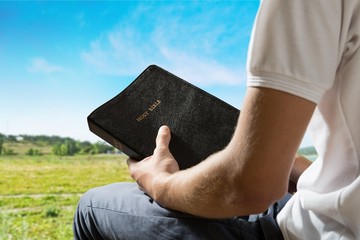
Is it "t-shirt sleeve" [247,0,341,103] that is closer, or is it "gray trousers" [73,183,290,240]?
"t-shirt sleeve" [247,0,341,103]

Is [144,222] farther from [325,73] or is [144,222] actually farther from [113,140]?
[325,73]

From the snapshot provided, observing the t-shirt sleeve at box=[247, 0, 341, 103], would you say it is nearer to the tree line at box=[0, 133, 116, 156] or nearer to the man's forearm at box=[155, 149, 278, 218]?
the man's forearm at box=[155, 149, 278, 218]

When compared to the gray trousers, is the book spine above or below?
above

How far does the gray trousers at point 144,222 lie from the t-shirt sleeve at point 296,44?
0.31 meters

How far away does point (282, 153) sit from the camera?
599 millimetres

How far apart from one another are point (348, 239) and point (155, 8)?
9.81 feet

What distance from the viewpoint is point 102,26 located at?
362 centimetres

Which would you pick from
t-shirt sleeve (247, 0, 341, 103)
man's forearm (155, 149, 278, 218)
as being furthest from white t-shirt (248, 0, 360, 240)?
man's forearm (155, 149, 278, 218)

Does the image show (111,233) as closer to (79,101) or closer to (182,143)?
(182,143)

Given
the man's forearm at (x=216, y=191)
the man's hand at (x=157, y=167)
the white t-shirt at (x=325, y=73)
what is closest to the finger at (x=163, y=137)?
the man's hand at (x=157, y=167)

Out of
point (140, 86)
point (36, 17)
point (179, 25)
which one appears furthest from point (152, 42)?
point (140, 86)

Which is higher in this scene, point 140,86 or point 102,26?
point 102,26

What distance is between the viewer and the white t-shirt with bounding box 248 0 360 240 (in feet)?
1.85

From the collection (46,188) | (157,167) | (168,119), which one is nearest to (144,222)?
(157,167)
